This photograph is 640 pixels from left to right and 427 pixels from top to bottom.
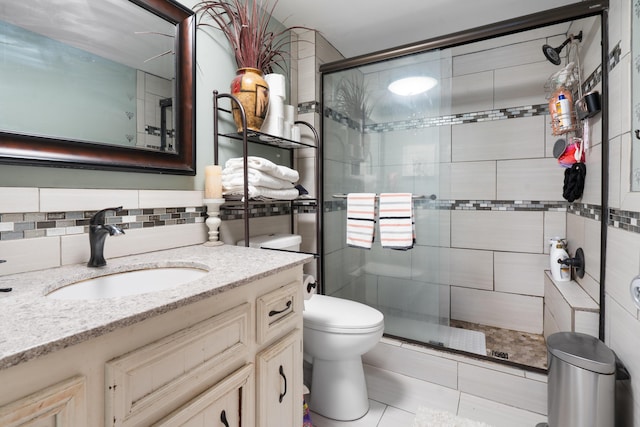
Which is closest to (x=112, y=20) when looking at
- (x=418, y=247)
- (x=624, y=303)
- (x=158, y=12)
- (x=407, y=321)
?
(x=158, y=12)

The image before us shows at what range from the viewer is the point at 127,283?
104 cm

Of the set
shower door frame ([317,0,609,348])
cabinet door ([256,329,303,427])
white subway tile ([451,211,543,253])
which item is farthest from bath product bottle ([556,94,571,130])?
cabinet door ([256,329,303,427])

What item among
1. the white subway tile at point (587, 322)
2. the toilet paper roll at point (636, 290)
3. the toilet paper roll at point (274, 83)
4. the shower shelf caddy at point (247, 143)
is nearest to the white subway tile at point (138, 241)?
the shower shelf caddy at point (247, 143)

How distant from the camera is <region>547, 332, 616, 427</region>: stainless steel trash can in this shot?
3.63 ft

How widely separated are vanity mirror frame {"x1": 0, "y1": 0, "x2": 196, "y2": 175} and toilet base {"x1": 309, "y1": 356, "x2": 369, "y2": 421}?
1152 millimetres

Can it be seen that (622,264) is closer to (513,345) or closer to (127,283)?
(513,345)

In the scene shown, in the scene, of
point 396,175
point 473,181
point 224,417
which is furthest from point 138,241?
point 473,181

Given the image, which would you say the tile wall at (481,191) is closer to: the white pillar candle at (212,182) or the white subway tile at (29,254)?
the white pillar candle at (212,182)

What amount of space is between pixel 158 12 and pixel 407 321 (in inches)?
80.0

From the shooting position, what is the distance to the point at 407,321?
6.38 ft

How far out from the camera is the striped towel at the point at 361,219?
1864 mm

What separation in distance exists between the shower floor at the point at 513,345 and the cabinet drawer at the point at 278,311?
1.34 m

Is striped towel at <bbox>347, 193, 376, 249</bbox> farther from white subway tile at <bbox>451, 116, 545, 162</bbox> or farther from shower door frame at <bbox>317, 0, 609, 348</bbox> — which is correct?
white subway tile at <bbox>451, 116, 545, 162</bbox>

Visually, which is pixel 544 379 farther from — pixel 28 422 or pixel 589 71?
pixel 28 422
